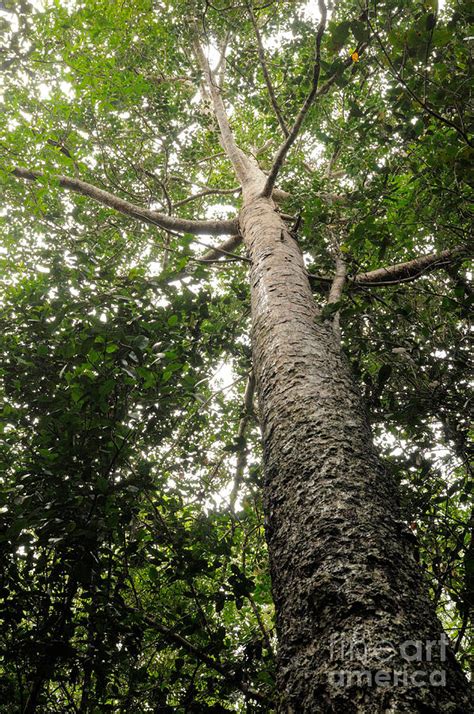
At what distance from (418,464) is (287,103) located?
181 inches

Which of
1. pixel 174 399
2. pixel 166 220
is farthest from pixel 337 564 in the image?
pixel 166 220

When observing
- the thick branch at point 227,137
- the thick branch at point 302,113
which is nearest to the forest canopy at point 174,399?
the thick branch at point 302,113

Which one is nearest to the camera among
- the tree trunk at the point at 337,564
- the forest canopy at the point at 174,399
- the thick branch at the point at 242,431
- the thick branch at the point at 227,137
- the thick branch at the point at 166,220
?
the tree trunk at the point at 337,564

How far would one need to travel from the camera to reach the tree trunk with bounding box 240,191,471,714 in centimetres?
79

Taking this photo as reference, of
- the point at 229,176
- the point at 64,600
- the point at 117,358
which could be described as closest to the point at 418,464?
the point at 117,358

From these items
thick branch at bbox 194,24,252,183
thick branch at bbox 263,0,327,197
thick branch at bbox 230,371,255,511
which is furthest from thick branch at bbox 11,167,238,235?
thick branch at bbox 230,371,255,511

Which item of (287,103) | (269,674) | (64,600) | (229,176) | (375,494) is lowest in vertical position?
(269,674)

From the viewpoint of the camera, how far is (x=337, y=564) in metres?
1.02

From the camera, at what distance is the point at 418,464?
9.14ft

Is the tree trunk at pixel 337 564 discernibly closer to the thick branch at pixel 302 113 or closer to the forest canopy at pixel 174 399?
the forest canopy at pixel 174 399

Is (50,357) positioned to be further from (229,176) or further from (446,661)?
(229,176)

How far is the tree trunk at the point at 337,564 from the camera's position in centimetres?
79

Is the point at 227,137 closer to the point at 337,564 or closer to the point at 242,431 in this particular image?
the point at 242,431

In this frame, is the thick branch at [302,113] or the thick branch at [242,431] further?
the thick branch at [242,431]
